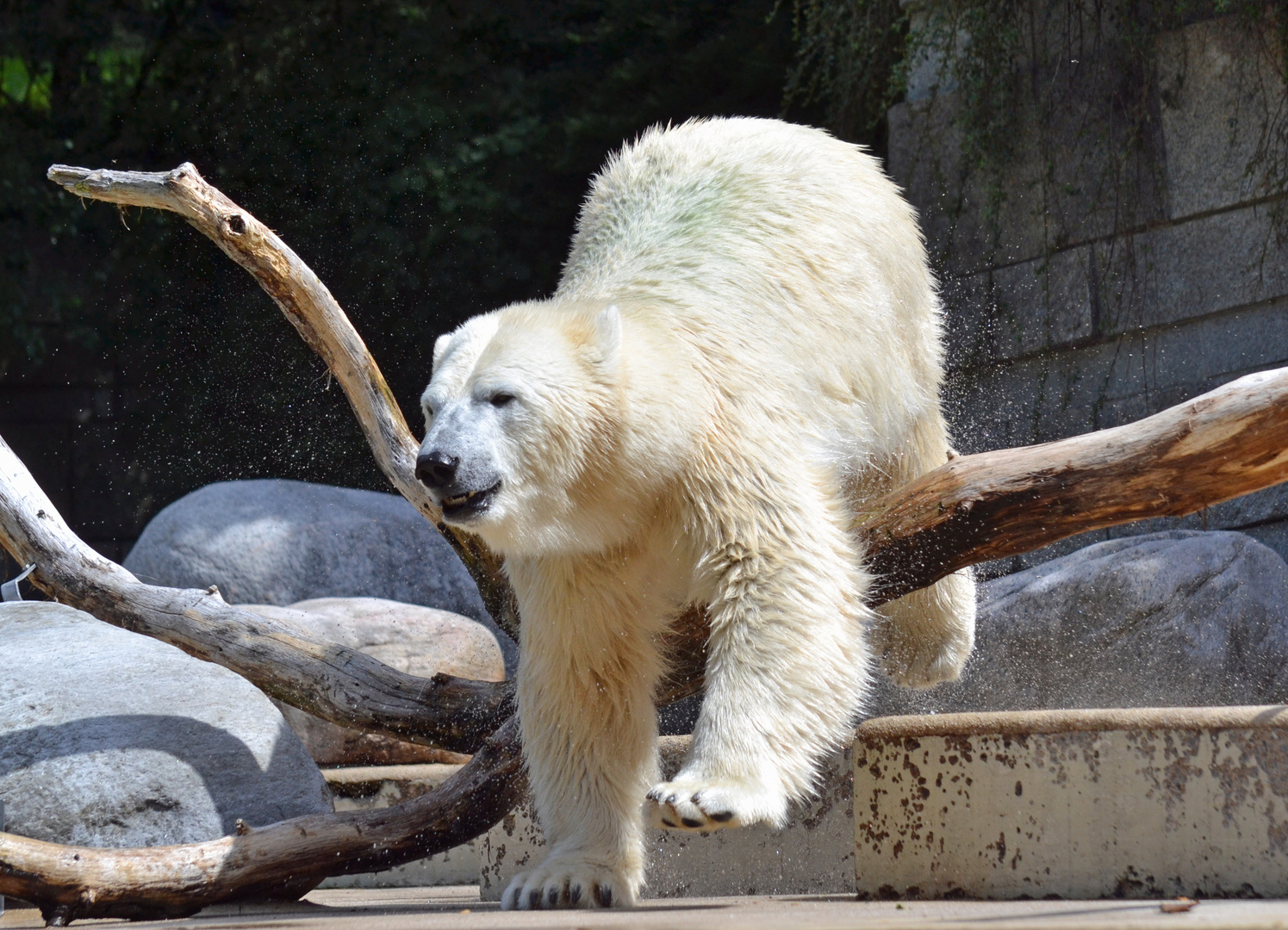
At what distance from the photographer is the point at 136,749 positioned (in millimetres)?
3631

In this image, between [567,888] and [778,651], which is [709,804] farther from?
[567,888]

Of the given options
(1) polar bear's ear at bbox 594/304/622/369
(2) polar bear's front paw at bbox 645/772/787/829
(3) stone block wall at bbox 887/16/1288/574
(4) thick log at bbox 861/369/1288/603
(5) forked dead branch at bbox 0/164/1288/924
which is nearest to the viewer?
(2) polar bear's front paw at bbox 645/772/787/829

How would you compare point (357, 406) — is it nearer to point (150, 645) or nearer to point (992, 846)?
point (150, 645)

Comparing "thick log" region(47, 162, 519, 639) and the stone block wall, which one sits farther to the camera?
the stone block wall

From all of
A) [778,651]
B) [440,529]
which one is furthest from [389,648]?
[778,651]

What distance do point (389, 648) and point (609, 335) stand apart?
325cm

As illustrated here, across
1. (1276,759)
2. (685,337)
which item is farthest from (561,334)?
(1276,759)

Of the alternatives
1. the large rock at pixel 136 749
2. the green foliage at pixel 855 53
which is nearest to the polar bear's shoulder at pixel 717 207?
the large rock at pixel 136 749

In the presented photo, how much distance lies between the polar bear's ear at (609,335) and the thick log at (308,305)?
1102 mm

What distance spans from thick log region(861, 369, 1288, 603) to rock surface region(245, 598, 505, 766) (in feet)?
9.00

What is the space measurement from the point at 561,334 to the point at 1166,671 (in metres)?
3.04

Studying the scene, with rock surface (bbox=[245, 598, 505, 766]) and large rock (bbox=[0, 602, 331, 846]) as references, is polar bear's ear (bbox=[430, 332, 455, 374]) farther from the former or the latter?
rock surface (bbox=[245, 598, 505, 766])

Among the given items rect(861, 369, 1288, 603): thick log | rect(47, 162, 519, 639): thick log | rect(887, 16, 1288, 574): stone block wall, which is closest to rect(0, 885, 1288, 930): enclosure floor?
rect(861, 369, 1288, 603): thick log

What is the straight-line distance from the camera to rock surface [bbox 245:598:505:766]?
5352mm
